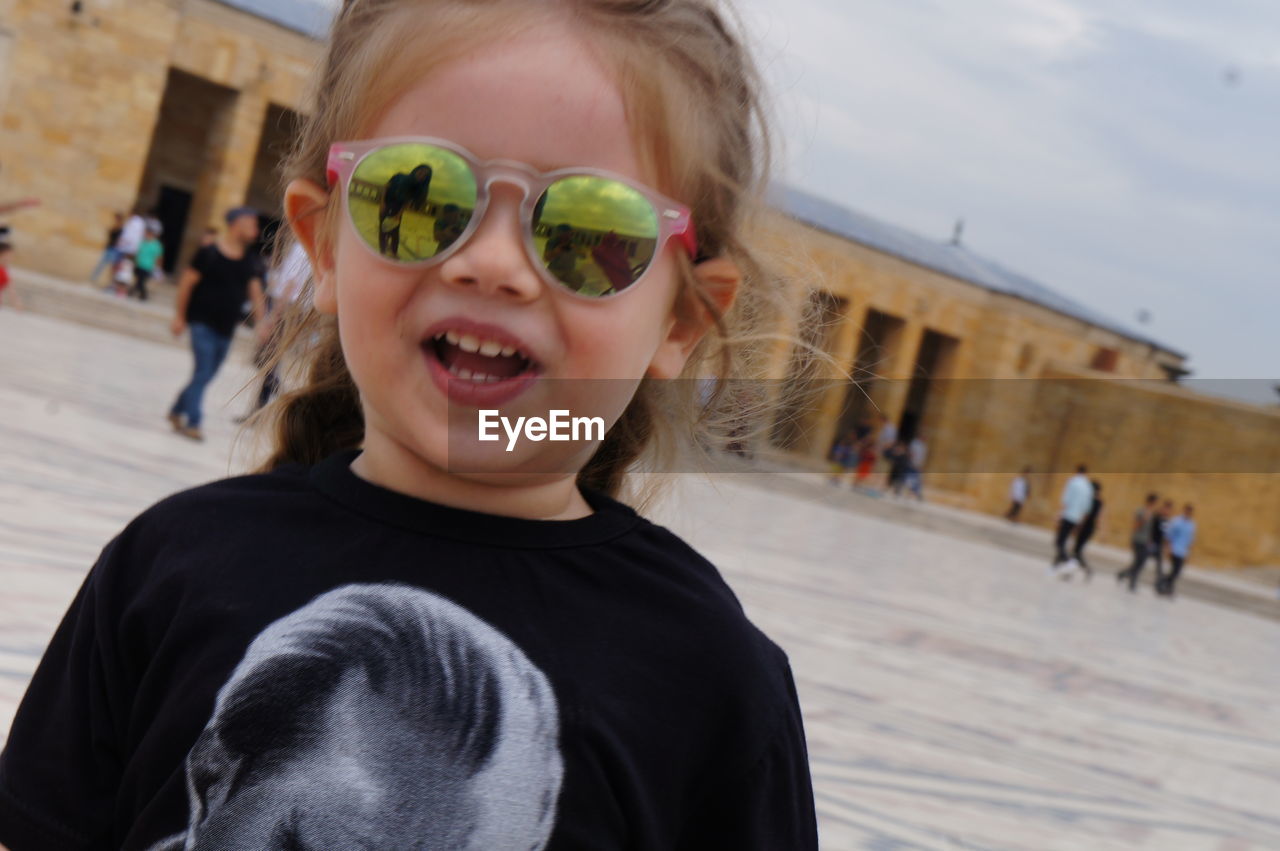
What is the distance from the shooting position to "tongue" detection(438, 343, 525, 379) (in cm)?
117

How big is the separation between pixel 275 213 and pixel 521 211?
1247cm

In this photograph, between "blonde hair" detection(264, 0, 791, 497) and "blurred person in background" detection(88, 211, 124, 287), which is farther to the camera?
"blurred person in background" detection(88, 211, 124, 287)

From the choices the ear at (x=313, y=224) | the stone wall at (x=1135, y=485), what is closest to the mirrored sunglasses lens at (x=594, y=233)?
the ear at (x=313, y=224)

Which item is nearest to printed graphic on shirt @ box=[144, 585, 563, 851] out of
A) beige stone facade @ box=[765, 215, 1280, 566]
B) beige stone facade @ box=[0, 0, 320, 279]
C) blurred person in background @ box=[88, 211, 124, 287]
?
blurred person in background @ box=[88, 211, 124, 287]

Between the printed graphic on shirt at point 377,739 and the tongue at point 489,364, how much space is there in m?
0.20

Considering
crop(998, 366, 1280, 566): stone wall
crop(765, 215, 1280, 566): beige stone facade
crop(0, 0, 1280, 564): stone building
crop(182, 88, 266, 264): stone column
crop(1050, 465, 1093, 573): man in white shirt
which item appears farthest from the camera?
crop(998, 366, 1280, 566): stone wall

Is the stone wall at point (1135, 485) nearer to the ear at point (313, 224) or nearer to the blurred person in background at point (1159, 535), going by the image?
the blurred person in background at point (1159, 535)

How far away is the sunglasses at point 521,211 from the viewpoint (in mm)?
1136

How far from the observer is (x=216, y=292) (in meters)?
8.66

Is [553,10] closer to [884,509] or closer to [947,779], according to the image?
[947,779]

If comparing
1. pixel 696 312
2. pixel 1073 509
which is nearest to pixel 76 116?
pixel 1073 509

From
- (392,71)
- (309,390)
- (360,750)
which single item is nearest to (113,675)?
(360,750)

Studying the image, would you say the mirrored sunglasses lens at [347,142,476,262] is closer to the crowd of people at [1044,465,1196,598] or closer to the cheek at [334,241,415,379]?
the cheek at [334,241,415,379]

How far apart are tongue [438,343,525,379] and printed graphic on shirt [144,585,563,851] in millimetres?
200
